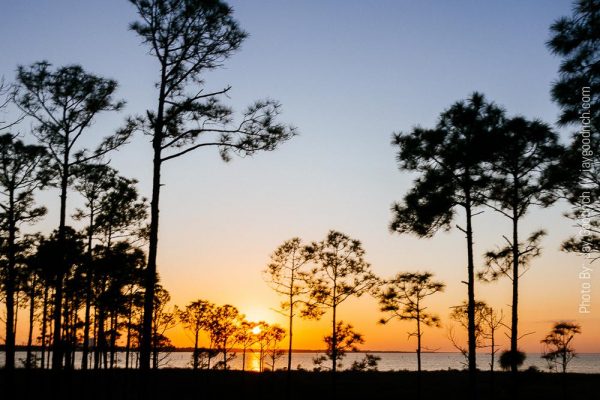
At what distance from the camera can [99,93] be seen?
64.3 feet

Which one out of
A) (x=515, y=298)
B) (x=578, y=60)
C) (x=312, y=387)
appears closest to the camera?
(x=578, y=60)

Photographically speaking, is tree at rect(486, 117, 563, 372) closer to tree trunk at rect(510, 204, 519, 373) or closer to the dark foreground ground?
tree trunk at rect(510, 204, 519, 373)

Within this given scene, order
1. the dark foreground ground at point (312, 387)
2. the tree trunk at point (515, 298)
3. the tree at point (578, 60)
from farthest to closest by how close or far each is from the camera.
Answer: the dark foreground ground at point (312, 387) < the tree trunk at point (515, 298) < the tree at point (578, 60)

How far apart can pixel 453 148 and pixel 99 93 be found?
13.6 metres

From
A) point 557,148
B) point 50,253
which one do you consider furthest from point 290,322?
point 557,148

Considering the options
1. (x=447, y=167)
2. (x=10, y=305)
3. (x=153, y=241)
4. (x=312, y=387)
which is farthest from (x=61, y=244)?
(x=312, y=387)

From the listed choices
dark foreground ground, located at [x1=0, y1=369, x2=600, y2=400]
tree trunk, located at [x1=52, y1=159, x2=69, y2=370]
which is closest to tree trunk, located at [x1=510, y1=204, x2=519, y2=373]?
tree trunk, located at [x1=52, y1=159, x2=69, y2=370]

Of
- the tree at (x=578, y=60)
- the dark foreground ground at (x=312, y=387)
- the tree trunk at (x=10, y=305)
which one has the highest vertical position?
the tree at (x=578, y=60)

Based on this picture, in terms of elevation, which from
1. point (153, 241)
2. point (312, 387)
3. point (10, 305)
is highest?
point (153, 241)

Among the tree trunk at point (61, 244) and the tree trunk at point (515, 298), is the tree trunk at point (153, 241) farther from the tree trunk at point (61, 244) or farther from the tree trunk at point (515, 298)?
the tree trunk at point (515, 298)

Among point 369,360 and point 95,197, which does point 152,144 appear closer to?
point 95,197

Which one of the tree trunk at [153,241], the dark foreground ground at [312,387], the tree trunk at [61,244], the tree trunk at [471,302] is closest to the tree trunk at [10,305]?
the tree trunk at [61,244]

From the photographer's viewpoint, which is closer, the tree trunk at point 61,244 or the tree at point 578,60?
the tree at point 578,60

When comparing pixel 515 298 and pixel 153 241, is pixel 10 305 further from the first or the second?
pixel 515 298
